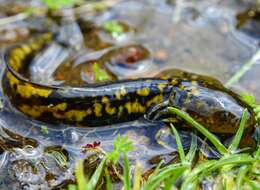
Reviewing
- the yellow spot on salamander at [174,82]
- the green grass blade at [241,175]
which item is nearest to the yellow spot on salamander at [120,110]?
the yellow spot on salamander at [174,82]

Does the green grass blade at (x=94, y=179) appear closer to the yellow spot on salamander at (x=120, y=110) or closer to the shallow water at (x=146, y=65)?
the shallow water at (x=146, y=65)

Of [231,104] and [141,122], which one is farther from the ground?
[231,104]

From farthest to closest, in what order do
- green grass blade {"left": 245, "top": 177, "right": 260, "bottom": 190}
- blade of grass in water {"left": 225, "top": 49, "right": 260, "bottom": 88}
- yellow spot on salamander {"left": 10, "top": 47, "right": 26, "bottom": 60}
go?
yellow spot on salamander {"left": 10, "top": 47, "right": 26, "bottom": 60} < blade of grass in water {"left": 225, "top": 49, "right": 260, "bottom": 88} < green grass blade {"left": 245, "top": 177, "right": 260, "bottom": 190}

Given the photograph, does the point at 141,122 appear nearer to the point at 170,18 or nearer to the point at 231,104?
the point at 231,104

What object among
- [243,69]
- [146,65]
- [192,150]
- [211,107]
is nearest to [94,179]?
[192,150]

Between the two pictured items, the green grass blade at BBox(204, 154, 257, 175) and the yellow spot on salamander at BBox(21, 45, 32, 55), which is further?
the yellow spot on salamander at BBox(21, 45, 32, 55)

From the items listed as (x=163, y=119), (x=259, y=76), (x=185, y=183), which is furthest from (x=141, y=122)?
(x=259, y=76)

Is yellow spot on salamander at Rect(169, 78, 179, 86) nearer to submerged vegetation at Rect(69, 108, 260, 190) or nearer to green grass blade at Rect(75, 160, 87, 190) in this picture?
submerged vegetation at Rect(69, 108, 260, 190)

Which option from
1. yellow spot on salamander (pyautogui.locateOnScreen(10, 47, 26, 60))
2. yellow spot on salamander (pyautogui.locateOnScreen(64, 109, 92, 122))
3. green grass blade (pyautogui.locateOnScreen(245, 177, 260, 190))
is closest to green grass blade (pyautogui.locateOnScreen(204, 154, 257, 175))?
green grass blade (pyautogui.locateOnScreen(245, 177, 260, 190))
